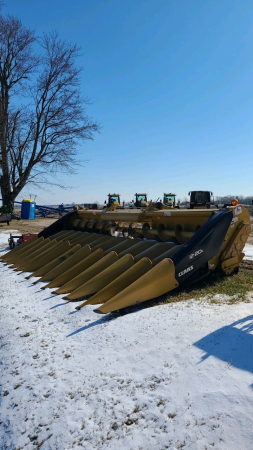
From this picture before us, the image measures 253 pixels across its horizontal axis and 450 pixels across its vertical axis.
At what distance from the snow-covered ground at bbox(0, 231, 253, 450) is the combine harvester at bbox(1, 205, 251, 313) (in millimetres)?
420

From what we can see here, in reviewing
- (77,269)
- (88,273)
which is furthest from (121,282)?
(77,269)

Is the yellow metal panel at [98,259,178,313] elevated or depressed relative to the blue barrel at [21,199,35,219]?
depressed

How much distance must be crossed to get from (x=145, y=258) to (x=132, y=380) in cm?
225

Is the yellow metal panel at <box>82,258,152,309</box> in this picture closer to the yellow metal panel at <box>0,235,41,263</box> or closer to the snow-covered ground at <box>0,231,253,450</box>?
the snow-covered ground at <box>0,231,253,450</box>

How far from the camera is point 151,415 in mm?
2516

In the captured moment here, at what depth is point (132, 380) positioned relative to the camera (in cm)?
290

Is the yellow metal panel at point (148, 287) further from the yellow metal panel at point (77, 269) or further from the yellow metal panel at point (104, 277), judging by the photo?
the yellow metal panel at point (77, 269)

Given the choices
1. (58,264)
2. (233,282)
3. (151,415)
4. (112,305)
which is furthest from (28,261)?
(151,415)

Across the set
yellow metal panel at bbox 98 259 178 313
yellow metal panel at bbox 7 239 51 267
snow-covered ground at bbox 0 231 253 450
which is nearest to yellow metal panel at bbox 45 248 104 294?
snow-covered ground at bbox 0 231 253 450

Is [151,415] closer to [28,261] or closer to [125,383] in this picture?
[125,383]

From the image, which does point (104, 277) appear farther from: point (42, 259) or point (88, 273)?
point (42, 259)

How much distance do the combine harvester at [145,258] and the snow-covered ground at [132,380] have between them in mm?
420

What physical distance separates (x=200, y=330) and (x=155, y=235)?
11.0ft

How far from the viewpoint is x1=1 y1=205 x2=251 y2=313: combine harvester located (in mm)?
4566
